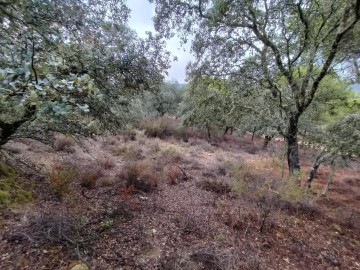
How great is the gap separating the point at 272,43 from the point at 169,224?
5.08m

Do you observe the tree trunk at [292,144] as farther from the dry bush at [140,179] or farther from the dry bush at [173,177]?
the dry bush at [140,179]

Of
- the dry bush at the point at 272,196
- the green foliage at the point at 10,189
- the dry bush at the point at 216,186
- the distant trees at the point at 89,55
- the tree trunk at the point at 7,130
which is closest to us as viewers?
the distant trees at the point at 89,55

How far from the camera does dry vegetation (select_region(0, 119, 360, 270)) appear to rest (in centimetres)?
292

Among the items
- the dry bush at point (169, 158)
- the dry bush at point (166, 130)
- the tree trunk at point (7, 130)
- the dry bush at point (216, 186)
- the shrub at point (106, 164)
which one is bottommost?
the shrub at point (106, 164)

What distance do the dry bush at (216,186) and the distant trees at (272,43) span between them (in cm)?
183

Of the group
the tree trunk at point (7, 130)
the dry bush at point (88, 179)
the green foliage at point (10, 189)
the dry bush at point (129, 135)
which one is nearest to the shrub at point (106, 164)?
the dry bush at point (88, 179)

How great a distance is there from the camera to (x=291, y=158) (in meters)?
6.34

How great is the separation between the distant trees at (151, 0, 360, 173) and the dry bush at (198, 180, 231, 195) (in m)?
1.83

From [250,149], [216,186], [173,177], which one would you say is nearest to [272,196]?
[216,186]

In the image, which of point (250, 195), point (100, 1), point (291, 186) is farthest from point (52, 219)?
point (291, 186)

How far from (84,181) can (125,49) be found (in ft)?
10.1

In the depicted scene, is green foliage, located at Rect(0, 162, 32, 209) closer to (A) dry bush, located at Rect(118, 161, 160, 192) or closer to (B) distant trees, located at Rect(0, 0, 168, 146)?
(B) distant trees, located at Rect(0, 0, 168, 146)

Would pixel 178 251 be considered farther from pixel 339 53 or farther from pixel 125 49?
pixel 339 53

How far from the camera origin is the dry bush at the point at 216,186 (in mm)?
6037
